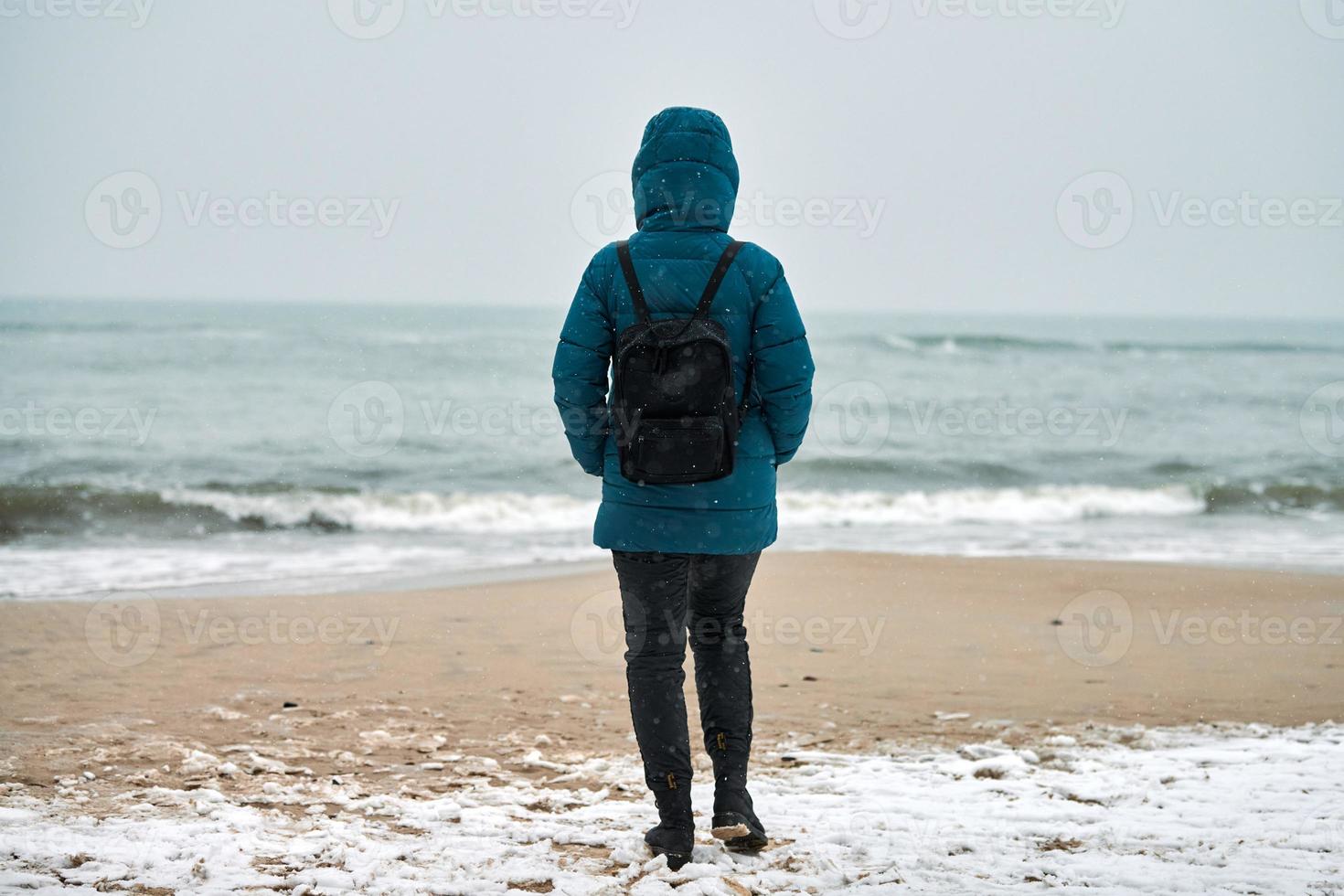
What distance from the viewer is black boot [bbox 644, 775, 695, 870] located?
109 inches

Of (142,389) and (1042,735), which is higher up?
(142,389)

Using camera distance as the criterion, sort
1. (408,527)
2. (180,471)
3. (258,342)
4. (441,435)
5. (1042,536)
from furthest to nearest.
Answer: (258,342) → (441,435) → (180,471) → (408,527) → (1042,536)

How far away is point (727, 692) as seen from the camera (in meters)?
2.86

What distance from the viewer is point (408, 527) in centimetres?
1224

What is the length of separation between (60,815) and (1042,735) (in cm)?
355

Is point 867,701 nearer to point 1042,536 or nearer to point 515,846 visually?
point 515,846

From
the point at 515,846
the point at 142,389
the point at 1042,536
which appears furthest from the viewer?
the point at 142,389

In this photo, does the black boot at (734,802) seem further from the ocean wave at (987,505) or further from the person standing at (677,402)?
the ocean wave at (987,505)

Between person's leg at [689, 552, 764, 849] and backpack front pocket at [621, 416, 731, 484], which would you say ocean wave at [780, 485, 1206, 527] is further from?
backpack front pocket at [621, 416, 731, 484]

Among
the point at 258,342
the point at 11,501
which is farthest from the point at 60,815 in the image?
the point at 258,342

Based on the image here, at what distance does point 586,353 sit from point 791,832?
1.56m

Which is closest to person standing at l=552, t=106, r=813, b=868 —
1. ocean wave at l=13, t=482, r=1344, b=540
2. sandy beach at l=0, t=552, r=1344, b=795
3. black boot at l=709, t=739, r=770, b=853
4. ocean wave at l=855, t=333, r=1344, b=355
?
black boot at l=709, t=739, r=770, b=853

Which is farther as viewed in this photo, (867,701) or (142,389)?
(142,389)

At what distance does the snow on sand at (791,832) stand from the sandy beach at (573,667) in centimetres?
A: 36
